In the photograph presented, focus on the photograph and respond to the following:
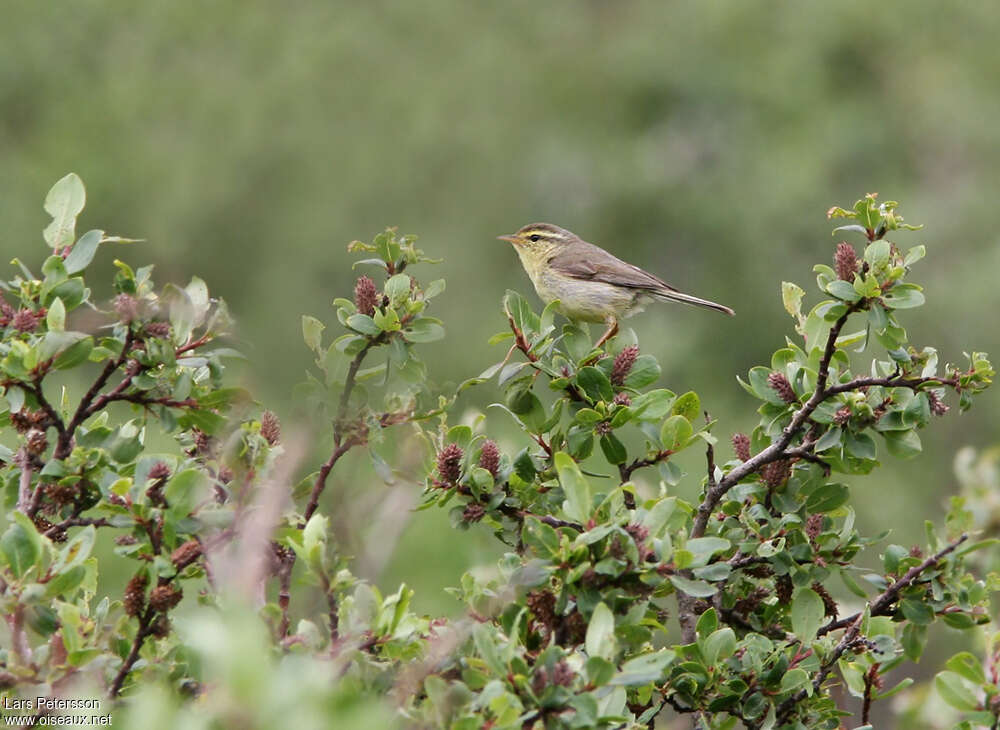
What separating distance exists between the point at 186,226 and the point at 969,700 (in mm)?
24039

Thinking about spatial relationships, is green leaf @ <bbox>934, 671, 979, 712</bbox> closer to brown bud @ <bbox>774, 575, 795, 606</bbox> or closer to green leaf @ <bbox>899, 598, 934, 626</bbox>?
green leaf @ <bbox>899, 598, 934, 626</bbox>

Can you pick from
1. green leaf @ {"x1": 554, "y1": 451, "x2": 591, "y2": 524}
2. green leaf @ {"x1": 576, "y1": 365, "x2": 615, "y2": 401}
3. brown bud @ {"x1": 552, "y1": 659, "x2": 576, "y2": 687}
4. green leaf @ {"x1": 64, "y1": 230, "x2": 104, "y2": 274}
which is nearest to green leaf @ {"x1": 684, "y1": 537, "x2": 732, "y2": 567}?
green leaf @ {"x1": 554, "y1": 451, "x2": 591, "y2": 524}

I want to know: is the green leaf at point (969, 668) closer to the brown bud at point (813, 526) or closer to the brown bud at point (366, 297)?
the brown bud at point (813, 526)

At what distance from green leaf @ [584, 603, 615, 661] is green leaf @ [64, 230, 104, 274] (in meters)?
1.42

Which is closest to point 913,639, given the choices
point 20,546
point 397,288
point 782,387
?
point 782,387

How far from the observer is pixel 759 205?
25891 mm

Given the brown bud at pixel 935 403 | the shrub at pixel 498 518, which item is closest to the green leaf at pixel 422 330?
the shrub at pixel 498 518

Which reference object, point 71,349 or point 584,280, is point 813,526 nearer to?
point 71,349

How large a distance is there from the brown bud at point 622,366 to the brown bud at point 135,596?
4.31 ft

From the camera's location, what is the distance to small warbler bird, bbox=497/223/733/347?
250 inches

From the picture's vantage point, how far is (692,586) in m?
2.64

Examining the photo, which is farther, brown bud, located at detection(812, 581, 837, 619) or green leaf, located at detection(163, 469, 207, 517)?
brown bud, located at detection(812, 581, 837, 619)

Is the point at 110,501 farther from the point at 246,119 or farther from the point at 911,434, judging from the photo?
the point at 246,119

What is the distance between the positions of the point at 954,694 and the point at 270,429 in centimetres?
Answer: 153
